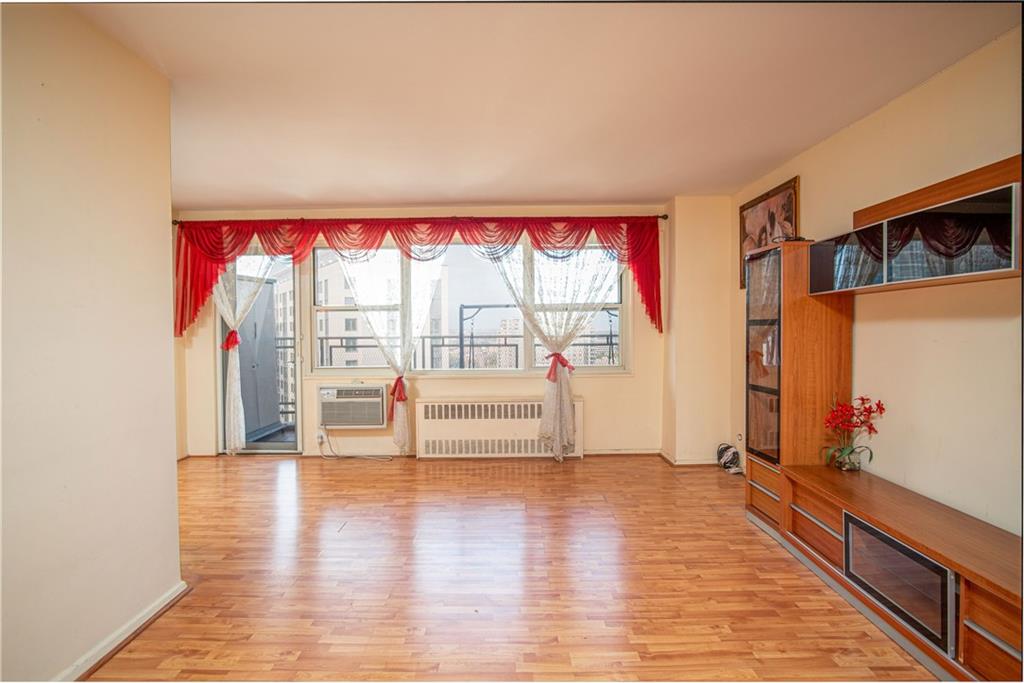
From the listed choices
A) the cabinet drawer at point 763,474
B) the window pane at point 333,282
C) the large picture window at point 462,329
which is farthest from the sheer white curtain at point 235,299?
the cabinet drawer at point 763,474

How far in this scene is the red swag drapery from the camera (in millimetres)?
5020

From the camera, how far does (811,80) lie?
2.51 meters

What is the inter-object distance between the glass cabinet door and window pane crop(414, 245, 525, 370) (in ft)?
7.99

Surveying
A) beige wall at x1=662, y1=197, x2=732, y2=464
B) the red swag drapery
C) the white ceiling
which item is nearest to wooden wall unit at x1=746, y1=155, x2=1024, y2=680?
the white ceiling

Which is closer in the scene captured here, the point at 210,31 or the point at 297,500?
the point at 210,31

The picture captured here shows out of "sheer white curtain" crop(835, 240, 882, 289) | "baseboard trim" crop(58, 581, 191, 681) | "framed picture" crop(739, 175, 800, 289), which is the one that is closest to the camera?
"baseboard trim" crop(58, 581, 191, 681)

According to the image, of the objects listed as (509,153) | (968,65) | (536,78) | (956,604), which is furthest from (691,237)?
(956,604)

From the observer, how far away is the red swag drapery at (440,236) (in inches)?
198

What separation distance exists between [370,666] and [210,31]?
9.06 ft

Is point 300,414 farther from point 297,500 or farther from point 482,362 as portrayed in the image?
point 482,362

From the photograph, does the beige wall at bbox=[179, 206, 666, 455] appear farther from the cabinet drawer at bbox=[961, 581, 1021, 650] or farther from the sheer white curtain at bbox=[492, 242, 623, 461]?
the cabinet drawer at bbox=[961, 581, 1021, 650]

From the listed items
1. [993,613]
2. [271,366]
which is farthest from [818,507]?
[271,366]

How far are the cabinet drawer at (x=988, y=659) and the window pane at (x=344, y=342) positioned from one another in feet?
15.8

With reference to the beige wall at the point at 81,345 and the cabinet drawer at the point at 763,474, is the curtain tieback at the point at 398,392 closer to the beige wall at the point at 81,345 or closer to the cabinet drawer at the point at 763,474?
the beige wall at the point at 81,345
